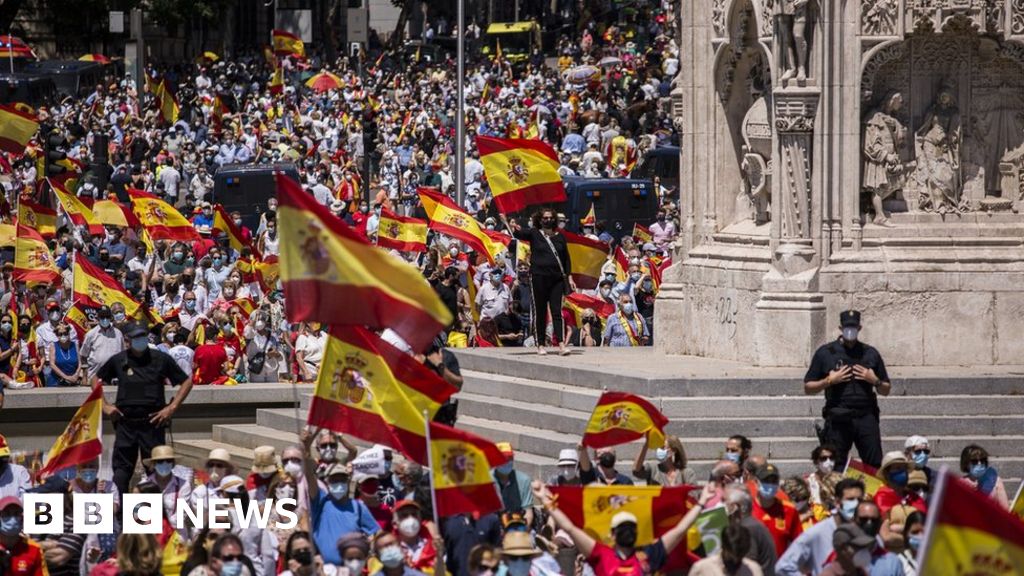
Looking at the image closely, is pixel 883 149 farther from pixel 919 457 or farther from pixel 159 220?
pixel 159 220

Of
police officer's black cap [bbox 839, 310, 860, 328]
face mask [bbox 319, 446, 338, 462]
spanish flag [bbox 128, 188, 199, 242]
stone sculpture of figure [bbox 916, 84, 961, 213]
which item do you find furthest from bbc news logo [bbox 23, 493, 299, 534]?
spanish flag [bbox 128, 188, 199, 242]

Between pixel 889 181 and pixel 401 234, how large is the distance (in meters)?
11.1

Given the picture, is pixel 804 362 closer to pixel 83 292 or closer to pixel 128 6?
pixel 83 292

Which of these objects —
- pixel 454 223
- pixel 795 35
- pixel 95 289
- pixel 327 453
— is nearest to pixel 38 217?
pixel 95 289

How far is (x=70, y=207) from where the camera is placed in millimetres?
38094

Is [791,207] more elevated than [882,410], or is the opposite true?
[791,207]

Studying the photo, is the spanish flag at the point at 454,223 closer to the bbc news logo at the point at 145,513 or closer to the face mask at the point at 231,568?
the bbc news logo at the point at 145,513

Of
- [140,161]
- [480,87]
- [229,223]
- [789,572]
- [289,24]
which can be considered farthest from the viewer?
[289,24]

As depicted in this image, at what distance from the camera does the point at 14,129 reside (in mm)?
36531

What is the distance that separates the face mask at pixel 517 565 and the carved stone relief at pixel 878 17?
32.1 feet

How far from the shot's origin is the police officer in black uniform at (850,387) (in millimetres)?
21781

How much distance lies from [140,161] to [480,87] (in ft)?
36.2

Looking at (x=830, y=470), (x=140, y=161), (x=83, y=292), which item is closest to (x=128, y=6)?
(x=140, y=161)

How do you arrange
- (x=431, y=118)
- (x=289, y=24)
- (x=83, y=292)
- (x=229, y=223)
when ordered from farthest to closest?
(x=289, y=24), (x=431, y=118), (x=229, y=223), (x=83, y=292)
